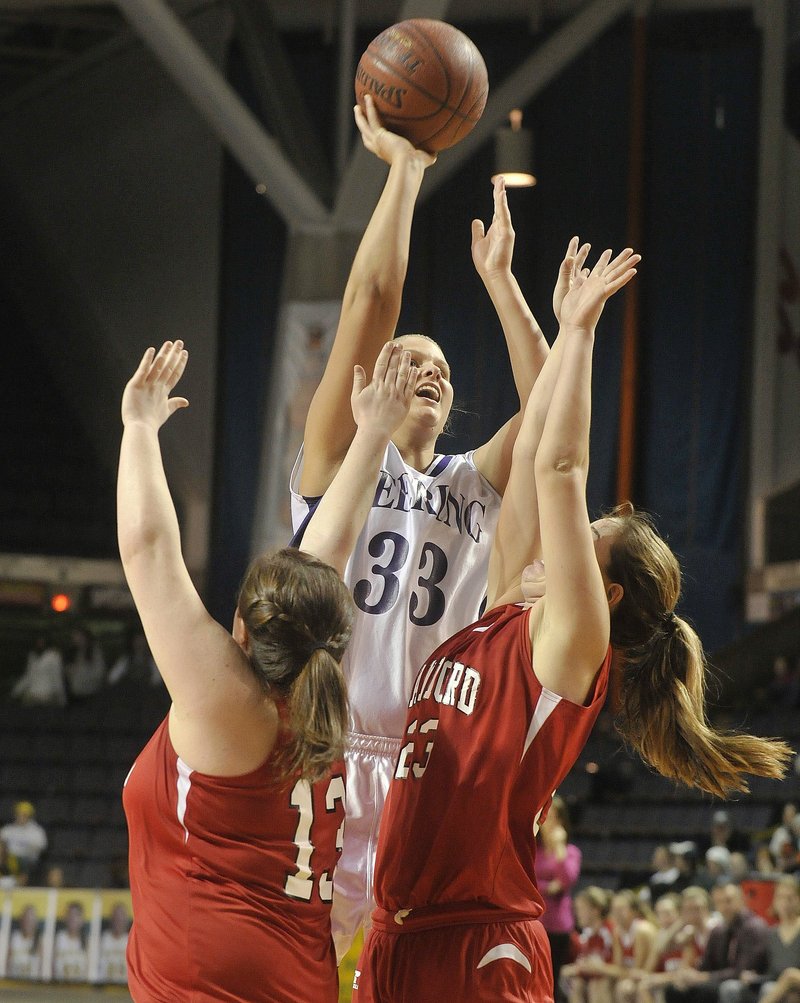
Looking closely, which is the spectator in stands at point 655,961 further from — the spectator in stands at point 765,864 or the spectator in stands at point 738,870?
the spectator in stands at point 765,864

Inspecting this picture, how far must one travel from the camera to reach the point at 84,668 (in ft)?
55.4

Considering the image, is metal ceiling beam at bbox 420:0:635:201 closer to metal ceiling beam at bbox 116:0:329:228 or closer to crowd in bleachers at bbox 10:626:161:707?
metal ceiling beam at bbox 116:0:329:228

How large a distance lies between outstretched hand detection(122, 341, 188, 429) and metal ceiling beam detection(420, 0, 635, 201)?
984cm

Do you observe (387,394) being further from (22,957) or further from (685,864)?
(22,957)

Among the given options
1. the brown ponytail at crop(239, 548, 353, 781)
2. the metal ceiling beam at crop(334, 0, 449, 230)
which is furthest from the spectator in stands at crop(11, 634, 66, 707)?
the brown ponytail at crop(239, 548, 353, 781)

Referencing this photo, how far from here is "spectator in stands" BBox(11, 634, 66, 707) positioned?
16.7m

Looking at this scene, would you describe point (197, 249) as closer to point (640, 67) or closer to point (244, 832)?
point (640, 67)

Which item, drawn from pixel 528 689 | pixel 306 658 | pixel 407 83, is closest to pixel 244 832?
pixel 306 658

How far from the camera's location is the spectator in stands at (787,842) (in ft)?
31.2

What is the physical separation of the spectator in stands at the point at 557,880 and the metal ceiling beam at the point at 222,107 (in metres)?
5.90

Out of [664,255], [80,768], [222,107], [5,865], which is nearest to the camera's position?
[222,107]

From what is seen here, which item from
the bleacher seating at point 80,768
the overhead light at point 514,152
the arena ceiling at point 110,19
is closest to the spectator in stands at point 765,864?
the bleacher seating at point 80,768

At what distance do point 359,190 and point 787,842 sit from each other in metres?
6.16

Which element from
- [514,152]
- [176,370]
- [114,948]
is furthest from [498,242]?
[514,152]
